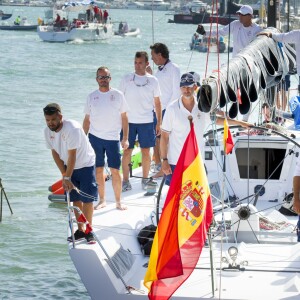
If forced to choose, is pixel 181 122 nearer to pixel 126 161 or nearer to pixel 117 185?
pixel 117 185

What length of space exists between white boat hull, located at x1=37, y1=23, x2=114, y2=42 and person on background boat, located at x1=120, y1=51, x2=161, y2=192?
5354 centimetres

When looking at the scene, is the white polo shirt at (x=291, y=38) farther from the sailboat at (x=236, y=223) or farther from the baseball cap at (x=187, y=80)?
the baseball cap at (x=187, y=80)

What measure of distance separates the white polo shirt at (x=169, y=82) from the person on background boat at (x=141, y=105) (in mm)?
566

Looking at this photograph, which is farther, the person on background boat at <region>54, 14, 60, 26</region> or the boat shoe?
the person on background boat at <region>54, 14, 60, 26</region>

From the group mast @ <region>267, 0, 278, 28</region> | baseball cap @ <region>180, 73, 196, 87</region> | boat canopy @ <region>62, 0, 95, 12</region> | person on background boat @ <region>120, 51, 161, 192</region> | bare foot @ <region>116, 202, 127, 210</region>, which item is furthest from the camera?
boat canopy @ <region>62, 0, 95, 12</region>

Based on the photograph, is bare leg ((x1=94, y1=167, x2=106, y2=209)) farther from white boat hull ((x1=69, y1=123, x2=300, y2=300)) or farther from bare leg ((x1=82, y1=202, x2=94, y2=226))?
bare leg ((x1=82, y1=202, x2=94, y2=226))

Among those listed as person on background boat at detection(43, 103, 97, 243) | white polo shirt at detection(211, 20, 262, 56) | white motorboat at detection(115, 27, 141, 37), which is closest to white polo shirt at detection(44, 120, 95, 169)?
person on background boat at detection(43, 103, 97, 243)

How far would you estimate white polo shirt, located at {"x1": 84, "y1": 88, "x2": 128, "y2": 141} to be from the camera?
11586 mm

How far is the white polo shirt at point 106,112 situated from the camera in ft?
38.0

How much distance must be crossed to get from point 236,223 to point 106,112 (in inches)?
72.6

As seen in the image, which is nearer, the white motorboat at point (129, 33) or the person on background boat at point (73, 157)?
the person on background boat at point (73, 157)

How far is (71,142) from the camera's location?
33.6ft

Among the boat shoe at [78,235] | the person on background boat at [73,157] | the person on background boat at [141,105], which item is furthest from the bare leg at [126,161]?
the boat shoe at [78,235]

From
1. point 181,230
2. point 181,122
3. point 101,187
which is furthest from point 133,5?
point 181,230
